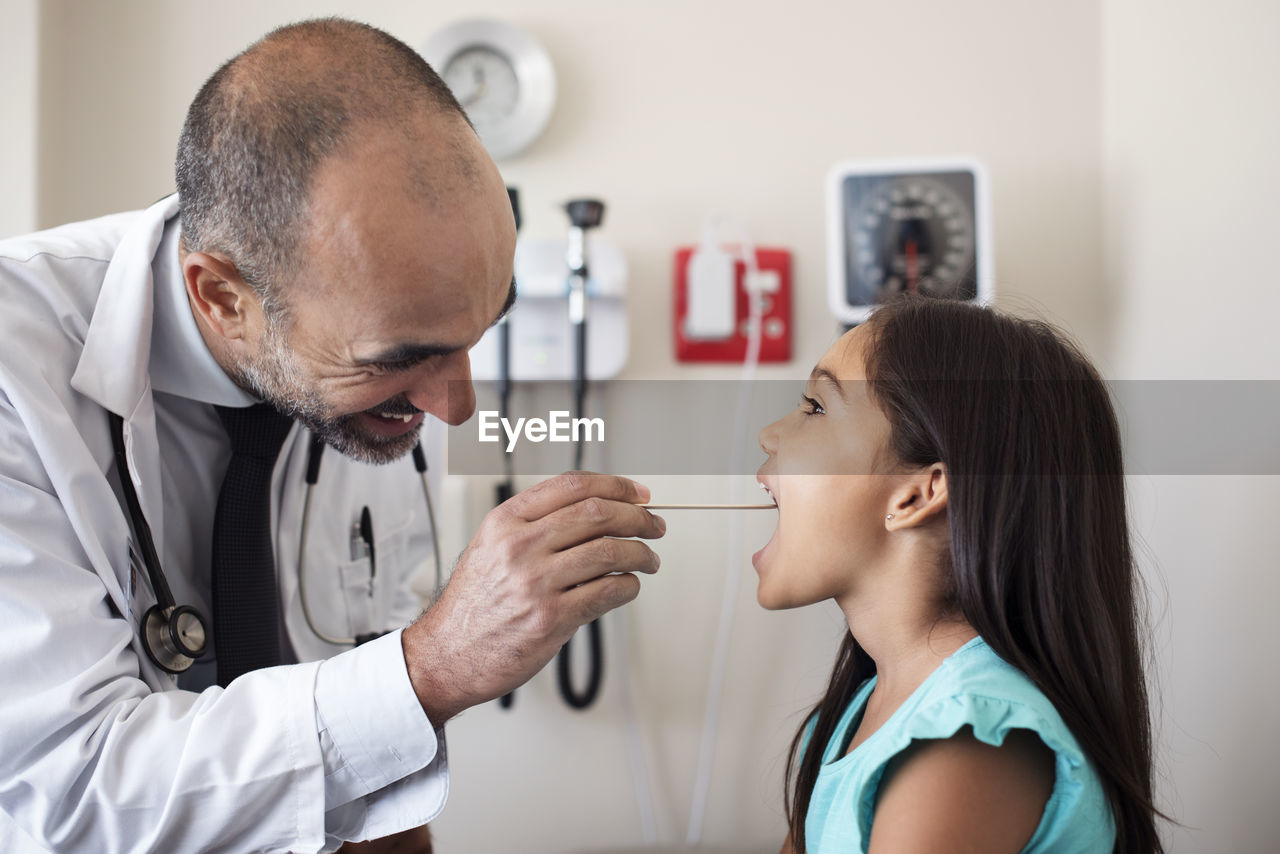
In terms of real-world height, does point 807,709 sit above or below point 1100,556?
below

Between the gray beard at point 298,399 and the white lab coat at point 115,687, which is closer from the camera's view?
the white lab coat at point 115,687

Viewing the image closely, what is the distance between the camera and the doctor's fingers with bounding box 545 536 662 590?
2.81 ft

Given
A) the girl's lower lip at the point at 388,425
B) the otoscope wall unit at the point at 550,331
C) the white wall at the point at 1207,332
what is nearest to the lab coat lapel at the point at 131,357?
the girl's lower lip at the point at 388,425

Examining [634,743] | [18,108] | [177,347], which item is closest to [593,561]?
[177,347]

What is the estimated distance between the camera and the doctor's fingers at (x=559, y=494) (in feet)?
2.88

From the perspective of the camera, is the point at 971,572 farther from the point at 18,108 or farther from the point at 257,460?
the point at 18,108

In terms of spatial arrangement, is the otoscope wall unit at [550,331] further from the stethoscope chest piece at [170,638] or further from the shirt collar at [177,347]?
the stethoscope chest piece at [170,638]

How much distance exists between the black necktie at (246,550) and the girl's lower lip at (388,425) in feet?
0.40

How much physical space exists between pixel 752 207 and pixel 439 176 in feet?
2.67

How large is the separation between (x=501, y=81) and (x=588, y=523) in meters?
0.99

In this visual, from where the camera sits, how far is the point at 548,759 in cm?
168

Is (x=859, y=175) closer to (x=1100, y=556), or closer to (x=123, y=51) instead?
(x=1100, y=556)

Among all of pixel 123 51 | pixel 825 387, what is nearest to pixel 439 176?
pixel 825 387

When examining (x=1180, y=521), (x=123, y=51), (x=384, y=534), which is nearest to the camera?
(x=1180, y=521)
